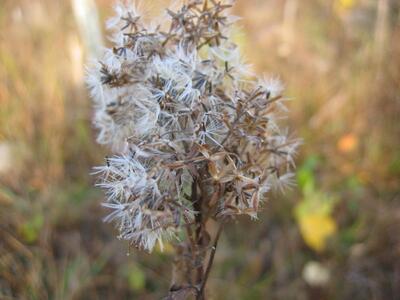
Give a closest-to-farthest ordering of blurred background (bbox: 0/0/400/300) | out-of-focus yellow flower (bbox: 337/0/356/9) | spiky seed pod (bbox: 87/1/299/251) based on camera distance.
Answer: spiky seed pod (bbox: 87/1/299/251), blurred background (bbox: 0/0/400/300), out-of-focus yellow flower (bbox: 337/0/356/9)

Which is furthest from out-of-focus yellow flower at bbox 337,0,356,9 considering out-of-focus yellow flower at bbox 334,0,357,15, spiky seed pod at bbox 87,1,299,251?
spiky seed pod at bbox 87,1,299,251

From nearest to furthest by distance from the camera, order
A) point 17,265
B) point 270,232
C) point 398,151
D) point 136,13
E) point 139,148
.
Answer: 1. point 139,148
2. point 136,13
3. point 17,265
4. point 270,232
5. point 398,151

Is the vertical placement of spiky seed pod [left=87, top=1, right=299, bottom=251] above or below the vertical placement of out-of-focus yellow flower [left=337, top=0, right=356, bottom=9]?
below

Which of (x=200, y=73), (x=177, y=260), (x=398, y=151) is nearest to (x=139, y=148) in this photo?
(x=200, y=73)

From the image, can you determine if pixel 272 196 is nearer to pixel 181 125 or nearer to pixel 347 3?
pixel 347 3

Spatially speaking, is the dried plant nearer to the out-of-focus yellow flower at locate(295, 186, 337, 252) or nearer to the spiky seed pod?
the spiky seed pod

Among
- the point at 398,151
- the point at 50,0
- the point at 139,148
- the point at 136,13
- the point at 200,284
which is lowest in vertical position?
the point at 200,284

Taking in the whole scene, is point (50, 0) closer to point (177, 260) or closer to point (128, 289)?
point (128, 289)

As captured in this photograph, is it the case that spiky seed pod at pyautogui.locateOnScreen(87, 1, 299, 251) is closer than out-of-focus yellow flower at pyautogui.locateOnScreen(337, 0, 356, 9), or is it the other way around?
spiky seed pod at pyautogui.locateOnScreen(87, 1, 299, 251)
